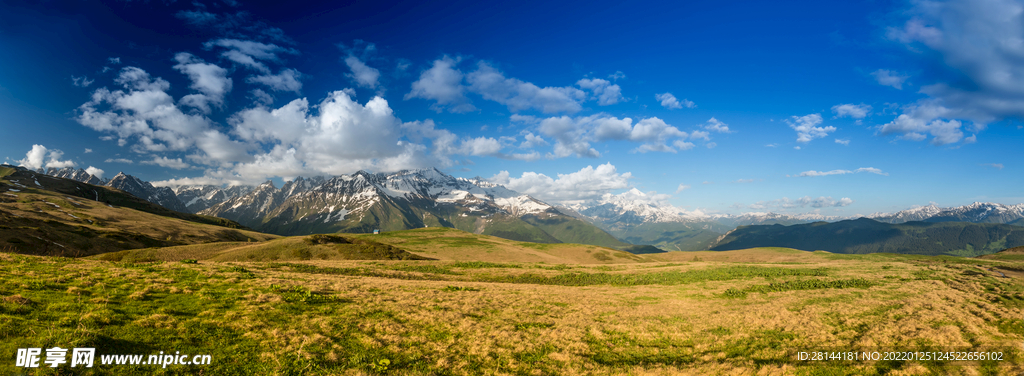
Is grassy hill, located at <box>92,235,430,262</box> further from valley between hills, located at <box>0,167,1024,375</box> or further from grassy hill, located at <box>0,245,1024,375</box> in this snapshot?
grassy hill, located at <box>0,245,1024,375</box>

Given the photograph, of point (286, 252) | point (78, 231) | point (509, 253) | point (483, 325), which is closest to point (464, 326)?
point (483, 325)

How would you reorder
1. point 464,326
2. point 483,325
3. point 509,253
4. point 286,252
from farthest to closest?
point 509,253 → point 286,252 → point 483,325 → point 464,326

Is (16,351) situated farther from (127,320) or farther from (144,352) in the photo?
(127,320)

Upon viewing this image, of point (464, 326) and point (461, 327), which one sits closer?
point (461, 327)

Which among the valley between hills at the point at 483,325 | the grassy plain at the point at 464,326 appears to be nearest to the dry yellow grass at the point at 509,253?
the valley between hills at the point at 483,325

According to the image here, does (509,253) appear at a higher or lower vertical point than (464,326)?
lower

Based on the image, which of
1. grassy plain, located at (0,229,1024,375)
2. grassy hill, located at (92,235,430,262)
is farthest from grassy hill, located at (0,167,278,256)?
grassy plain, located at (0,229,1024,375)

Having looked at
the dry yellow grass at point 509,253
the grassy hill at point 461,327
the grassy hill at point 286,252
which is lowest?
the dry yellow grass at point 509,253

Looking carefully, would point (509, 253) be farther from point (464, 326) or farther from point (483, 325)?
point (464, 326)

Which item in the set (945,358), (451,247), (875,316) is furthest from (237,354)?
(451,247)

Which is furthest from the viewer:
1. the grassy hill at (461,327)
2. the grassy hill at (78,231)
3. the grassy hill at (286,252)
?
the grassy hill at (78,231)

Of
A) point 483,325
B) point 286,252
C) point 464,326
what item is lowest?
point 286,252

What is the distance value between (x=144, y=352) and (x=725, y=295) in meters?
37.3

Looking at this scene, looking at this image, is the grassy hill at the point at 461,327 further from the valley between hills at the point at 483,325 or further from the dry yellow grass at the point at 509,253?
the dry yellow grass at the point at 509,253
